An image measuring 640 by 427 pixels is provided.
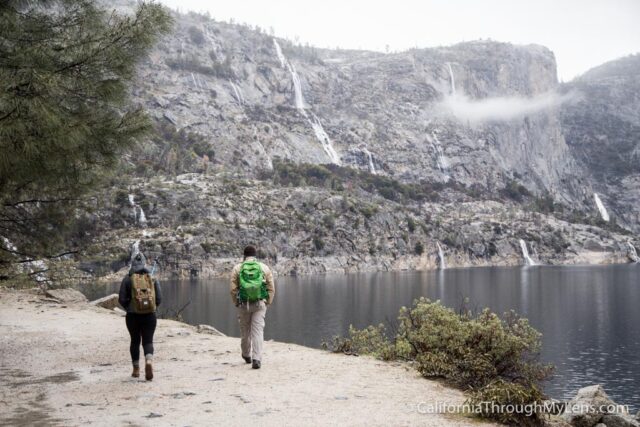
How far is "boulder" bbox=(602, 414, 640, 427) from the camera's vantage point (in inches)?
433

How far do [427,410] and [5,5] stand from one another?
390 inches

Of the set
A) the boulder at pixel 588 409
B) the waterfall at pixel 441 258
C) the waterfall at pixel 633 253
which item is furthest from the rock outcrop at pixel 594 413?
the waterfall at pixel 633 253

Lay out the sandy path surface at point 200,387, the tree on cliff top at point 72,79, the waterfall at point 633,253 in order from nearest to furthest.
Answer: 1. the tree on cliff top at point 72,79
2. the sandy path surface at point 200,387
3. the waterfall at point 633,253

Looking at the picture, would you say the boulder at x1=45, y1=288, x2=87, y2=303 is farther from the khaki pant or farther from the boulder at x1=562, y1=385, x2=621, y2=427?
the boulder at x1=562, y1=385, x2=621, y2=427

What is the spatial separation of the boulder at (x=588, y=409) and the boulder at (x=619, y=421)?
0.11 metres

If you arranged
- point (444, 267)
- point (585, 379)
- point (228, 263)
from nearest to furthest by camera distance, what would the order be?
point (585, 379), point (228, 263), point (444, 267)

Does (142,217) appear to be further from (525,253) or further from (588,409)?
(588,409)

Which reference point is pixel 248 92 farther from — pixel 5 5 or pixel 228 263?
pixel 5 5

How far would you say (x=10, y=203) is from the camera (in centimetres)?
1304

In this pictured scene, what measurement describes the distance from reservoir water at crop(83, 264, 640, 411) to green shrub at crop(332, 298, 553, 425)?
6585 millimetres

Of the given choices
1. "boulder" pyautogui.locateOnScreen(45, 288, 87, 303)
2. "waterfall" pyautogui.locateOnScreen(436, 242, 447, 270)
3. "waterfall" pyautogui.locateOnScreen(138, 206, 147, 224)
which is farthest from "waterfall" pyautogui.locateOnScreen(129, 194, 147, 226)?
"boulder" pyautogui.locateOnScreen(45, 288, 87, 303)

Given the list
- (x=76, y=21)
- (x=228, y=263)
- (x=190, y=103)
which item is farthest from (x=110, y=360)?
(x=190, y=103)

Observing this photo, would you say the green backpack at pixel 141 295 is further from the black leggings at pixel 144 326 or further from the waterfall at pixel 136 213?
the waterfall at pixel 136 213

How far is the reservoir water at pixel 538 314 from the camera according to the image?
29.4 meters
